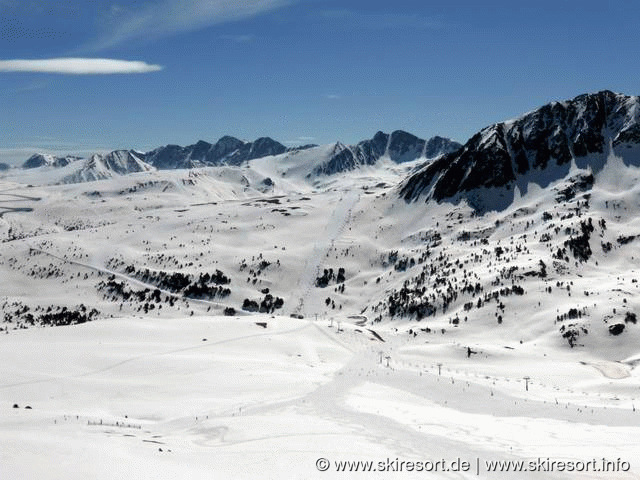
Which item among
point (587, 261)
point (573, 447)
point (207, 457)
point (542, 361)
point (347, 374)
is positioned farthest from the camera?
point (587, 261)

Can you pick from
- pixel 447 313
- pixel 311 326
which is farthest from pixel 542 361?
pixel 447 313

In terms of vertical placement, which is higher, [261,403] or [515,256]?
[515,256]

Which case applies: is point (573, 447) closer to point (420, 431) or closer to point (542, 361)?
point (420, 431)

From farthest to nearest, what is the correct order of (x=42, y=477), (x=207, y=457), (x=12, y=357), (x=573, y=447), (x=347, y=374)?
1. (x=347, y=374)
2. (x=12, y=357)
3. (x=573, y=447)
4. (x=207, y=457)
5. (x=42, y=477)

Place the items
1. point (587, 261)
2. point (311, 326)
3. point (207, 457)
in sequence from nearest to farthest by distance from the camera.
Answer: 1. point (207, 457)
2. point (311, 326)
3. point (587, 261)

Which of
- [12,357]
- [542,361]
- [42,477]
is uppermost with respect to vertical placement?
[42,477]

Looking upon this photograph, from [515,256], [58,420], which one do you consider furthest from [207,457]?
[515,256]

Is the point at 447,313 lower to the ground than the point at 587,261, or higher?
lower

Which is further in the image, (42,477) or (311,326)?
(311,326)

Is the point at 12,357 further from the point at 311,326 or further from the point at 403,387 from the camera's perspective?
the point at 311,326
